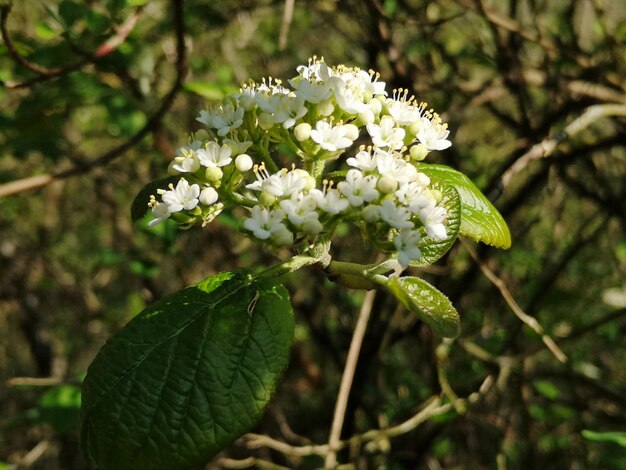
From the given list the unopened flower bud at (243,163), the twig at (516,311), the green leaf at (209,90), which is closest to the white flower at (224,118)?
the unopened flower bud at (243,163)

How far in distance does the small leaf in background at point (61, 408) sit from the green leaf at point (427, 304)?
4.68 ft

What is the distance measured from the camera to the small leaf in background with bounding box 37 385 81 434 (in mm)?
2234

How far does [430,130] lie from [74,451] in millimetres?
3396

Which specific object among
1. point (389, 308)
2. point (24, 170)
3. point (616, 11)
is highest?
point (616, 11)

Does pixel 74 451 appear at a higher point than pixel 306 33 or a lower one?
lower

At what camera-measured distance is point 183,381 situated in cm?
123

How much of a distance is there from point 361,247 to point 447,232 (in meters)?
2.15

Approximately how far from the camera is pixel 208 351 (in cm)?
125

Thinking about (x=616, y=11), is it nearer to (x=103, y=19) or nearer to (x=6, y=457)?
(x=103, y=19)

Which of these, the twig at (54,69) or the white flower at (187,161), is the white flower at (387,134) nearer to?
the white flower at (187,161)

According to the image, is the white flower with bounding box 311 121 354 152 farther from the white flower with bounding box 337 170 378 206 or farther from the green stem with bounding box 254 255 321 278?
the green stem with bounding box 254 255 321 278

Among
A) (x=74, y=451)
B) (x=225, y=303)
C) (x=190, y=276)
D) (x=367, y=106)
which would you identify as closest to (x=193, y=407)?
(x=225, y=303)

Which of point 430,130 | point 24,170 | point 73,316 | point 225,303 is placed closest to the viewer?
point 225,303

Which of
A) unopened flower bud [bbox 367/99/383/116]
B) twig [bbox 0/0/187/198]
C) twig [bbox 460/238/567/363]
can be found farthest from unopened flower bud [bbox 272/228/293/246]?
twig [bbox 0/0/187/198]
